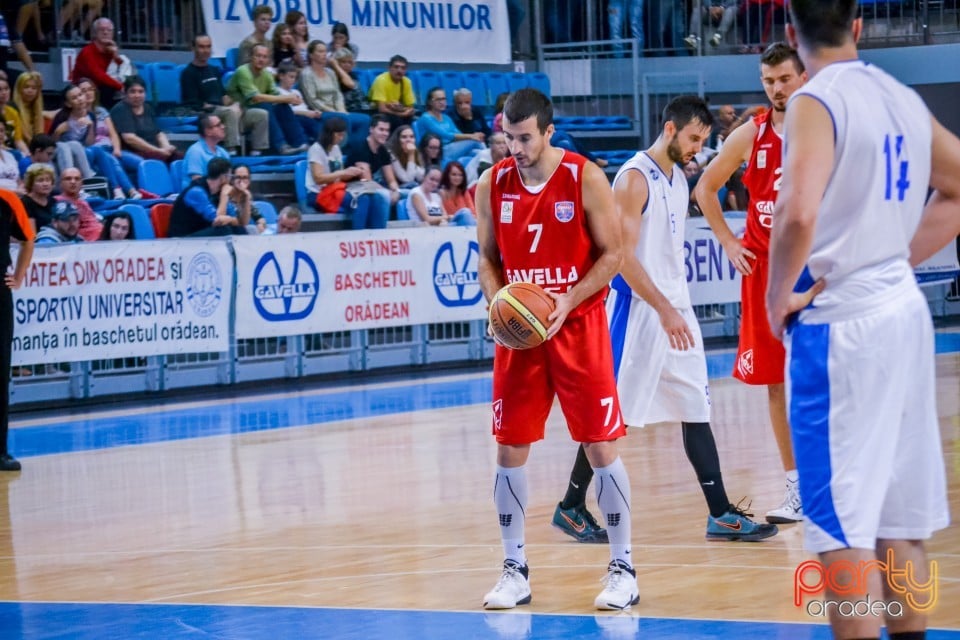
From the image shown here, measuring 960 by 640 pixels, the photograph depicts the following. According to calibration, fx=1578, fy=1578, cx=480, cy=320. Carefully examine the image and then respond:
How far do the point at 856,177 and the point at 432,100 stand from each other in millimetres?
14874

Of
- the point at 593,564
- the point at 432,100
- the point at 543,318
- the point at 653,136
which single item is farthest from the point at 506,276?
the point at 653,136

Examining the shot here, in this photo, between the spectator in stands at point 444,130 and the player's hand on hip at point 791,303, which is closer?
the player's hand on hip at point 791,303

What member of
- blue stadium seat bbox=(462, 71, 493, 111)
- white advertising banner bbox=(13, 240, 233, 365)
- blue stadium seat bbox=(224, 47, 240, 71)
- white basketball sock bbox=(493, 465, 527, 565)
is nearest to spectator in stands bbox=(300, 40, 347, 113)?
blue stadium seat bbox=(224, 47, 240, 71)

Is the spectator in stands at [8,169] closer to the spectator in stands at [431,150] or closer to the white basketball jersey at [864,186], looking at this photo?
the spectator in stands at [431,150]

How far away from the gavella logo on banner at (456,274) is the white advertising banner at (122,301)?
2.32 meters

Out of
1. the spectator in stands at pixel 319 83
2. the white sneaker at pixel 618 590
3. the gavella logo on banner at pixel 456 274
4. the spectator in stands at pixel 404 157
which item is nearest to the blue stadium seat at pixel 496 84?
the spectator in stands at pixel 319 83

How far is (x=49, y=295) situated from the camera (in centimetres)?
1305

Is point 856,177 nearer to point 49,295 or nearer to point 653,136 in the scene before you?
point 49,295

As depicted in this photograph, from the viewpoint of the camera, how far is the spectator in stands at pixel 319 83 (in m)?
17.5

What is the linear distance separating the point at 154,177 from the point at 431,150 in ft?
10.7

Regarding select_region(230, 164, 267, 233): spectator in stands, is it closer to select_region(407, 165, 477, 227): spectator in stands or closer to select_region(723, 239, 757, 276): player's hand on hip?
select_region(407, 165, 477, 227): spectator in stands

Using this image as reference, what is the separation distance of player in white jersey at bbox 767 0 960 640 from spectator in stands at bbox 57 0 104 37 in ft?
48.5

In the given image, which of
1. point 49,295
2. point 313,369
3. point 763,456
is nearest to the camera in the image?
point 763,456

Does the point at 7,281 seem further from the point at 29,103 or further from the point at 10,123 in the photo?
the point at 29,103
